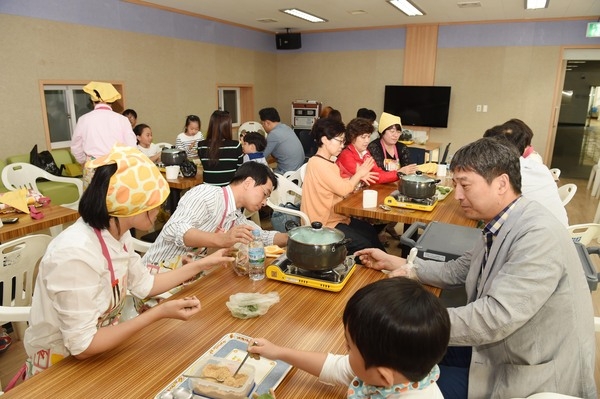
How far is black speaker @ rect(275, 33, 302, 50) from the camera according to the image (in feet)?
29.0

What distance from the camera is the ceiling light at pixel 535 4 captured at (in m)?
5.64

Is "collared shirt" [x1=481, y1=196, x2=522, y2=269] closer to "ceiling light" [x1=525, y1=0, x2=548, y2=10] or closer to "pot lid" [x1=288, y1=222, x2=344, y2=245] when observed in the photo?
"pot lid" [x1=288, y1=222, x2=344, y2=245]

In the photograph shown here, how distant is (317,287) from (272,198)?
2.12 m

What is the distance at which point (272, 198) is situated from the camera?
369cm

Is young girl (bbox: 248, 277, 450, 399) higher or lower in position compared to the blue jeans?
higher

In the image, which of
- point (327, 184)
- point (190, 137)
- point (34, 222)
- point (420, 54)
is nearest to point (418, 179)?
point (327, 184)

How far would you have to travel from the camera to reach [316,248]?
61.7 inches

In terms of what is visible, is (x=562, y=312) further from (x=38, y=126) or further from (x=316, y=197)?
(x=38, y=126)

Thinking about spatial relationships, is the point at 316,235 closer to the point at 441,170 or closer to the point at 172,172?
the point at 172,172

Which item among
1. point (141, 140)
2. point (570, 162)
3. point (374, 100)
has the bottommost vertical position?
point (570, 162)

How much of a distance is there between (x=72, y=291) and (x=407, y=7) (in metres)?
6.47

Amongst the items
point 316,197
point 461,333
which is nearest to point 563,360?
point 461,333

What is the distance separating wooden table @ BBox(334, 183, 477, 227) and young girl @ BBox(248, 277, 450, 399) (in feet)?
5.95

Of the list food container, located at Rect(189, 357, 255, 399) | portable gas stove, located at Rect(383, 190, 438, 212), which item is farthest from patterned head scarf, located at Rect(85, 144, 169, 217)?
portable gas stove, located at Rect(383, 190, 438, 212)
